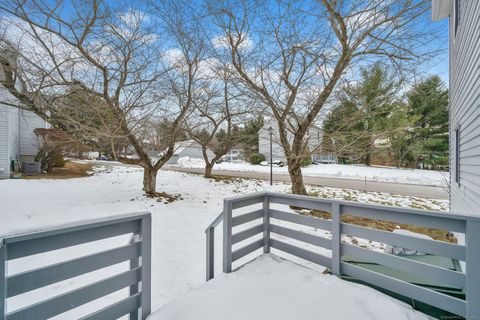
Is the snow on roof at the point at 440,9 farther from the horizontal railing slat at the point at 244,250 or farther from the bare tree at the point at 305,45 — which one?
the horizontal railing slat at the point at 244,250

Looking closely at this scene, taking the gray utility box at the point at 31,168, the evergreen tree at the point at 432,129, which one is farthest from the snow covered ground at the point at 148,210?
the evergreen tree at the point at 432,129

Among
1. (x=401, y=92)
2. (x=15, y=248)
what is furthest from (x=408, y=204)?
(x=15, y=248)

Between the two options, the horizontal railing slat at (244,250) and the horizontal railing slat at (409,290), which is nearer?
the horizontal railing slat at (409,290)

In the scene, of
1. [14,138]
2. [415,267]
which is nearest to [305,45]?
[415,267]

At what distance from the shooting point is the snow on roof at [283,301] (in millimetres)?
1881

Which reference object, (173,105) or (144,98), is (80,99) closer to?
(144,98)

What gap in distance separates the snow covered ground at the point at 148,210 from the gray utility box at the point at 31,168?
2.74 m

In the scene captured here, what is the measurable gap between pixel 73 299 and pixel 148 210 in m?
4.87

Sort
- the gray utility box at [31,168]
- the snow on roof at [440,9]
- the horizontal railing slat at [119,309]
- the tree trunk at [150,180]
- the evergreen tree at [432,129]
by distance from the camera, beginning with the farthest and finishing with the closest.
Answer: the evergreen tree at [432,129], the gray utility box at [31,168], the tree trunk at [150,180], the snow on roof at [440,9], the horizontal railing slat at [119,309]

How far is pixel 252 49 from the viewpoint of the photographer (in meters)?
5.95

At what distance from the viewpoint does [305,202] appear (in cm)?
261

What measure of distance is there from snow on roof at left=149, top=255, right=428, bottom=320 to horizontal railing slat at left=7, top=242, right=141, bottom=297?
57cm

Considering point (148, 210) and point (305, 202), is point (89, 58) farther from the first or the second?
point (305, 202)

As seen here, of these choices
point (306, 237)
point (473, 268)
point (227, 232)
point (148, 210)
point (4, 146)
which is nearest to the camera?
point (473, 268)
